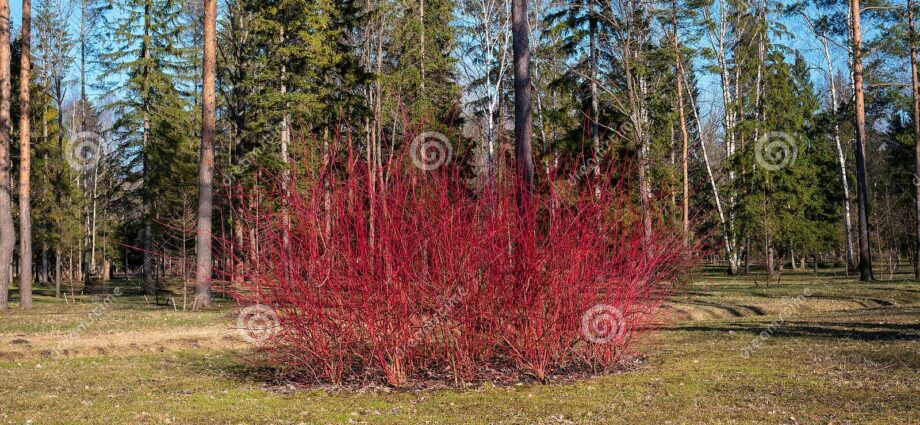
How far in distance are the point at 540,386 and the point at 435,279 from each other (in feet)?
5.06

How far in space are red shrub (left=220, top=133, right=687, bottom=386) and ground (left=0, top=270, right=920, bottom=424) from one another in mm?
462

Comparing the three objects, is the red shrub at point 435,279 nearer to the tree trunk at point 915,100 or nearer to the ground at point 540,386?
the ground at point 540,386

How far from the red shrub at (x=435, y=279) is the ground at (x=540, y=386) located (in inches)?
18.2

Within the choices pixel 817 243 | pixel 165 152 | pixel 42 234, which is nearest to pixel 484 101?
pixel 165 152

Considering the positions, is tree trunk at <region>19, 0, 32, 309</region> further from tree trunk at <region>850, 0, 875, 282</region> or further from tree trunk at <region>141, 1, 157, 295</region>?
tree trunk at <region>850, 0, 875, 282</region>

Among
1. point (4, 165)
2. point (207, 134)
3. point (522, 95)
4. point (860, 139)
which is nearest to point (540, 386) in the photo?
point (522, 95)

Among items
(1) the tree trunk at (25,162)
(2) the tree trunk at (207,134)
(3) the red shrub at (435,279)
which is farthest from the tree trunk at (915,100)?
(1) the tree trunk at (25,162)

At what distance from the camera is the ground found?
6.48 meters

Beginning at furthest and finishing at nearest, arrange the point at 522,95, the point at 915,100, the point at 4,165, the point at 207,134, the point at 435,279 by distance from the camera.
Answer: the point at 915,100
the point at 207,134
the point at 4,165
the point at 522,95
the point at 435,279

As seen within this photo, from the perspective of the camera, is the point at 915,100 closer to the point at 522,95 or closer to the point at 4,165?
the point at 522,95

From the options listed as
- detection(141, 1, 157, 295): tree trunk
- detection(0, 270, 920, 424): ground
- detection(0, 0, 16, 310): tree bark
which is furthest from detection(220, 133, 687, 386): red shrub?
detection(141, 1, 157, 295): tree trunk

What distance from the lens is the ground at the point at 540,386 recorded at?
6484mm

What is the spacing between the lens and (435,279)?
7.72 metres

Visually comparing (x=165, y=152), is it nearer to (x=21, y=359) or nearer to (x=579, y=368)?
(x=21, y=359)
